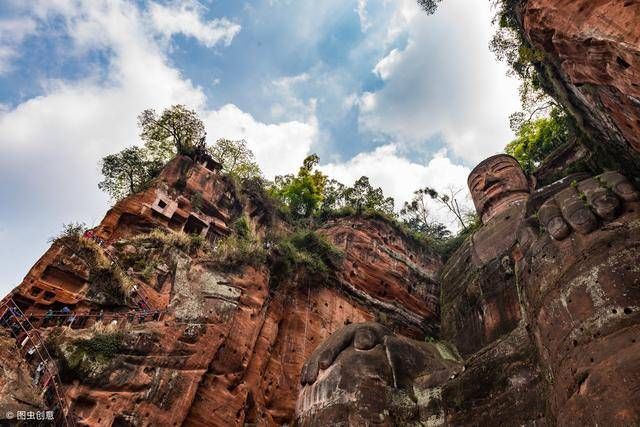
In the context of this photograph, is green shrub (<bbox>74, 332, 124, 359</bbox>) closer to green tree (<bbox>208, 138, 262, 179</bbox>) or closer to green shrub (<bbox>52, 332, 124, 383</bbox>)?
green shrub (<bbox>52, 332, 124, 383</bbox>)

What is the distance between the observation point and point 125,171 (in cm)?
2733

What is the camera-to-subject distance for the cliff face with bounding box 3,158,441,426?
12.4 meters

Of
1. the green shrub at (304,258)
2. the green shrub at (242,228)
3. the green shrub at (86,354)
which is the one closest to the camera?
the green shrub at (86,354)

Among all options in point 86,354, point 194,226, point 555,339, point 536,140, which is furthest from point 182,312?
point 536,140

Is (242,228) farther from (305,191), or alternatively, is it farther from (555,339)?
(555,339)

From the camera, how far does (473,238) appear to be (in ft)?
69.8

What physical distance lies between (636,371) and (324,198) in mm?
25744

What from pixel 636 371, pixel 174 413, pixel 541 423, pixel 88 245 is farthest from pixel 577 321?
pixel 88 245

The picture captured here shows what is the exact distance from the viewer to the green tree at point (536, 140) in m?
28.7

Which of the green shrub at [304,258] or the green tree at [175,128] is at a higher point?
the green tree at [175,128]

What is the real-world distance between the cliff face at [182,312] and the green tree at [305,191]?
632cm

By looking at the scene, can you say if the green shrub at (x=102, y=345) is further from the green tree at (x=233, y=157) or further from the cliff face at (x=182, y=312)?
the green tree at (x=233, y=157)

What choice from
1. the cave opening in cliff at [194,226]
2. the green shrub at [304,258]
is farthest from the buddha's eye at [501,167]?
the cave opening in cliff at [194,226]

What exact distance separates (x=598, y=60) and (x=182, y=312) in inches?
538
